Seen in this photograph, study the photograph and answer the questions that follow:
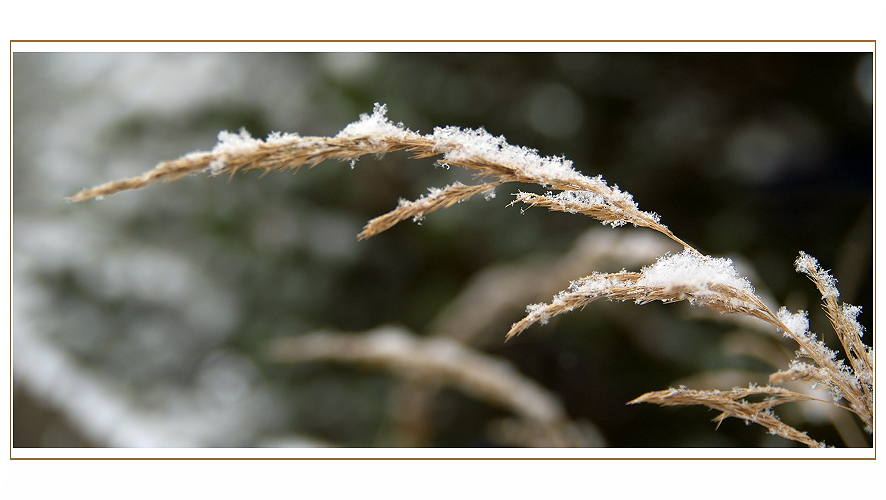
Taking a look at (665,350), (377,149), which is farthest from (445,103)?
(377,149)

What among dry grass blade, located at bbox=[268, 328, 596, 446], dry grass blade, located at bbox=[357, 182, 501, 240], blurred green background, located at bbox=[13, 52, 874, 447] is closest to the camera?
dry grass blade, located at bbox=[357, 182, 501, 240]

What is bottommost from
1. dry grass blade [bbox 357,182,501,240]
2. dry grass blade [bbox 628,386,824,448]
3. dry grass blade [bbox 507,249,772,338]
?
dry grass blade [bbox 628,386,824,448]

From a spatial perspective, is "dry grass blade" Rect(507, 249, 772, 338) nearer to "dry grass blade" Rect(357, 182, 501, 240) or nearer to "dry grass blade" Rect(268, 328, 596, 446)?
"dry grass blade" Rect(357, 182, 501, 240)

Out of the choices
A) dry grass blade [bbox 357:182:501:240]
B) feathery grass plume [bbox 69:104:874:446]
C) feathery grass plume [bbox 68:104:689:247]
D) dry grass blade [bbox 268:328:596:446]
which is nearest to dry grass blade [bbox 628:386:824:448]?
feathery grass plume [bbox 69:104:874:446]

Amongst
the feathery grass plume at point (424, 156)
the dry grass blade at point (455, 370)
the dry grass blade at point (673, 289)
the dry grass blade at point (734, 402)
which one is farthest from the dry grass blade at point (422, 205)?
the dry grass blade at point (455, 370)


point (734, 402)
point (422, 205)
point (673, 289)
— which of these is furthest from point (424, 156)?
point (734, 402)

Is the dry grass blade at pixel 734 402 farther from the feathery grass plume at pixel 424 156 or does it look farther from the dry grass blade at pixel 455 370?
the dry grass blade at pixel 455 370
